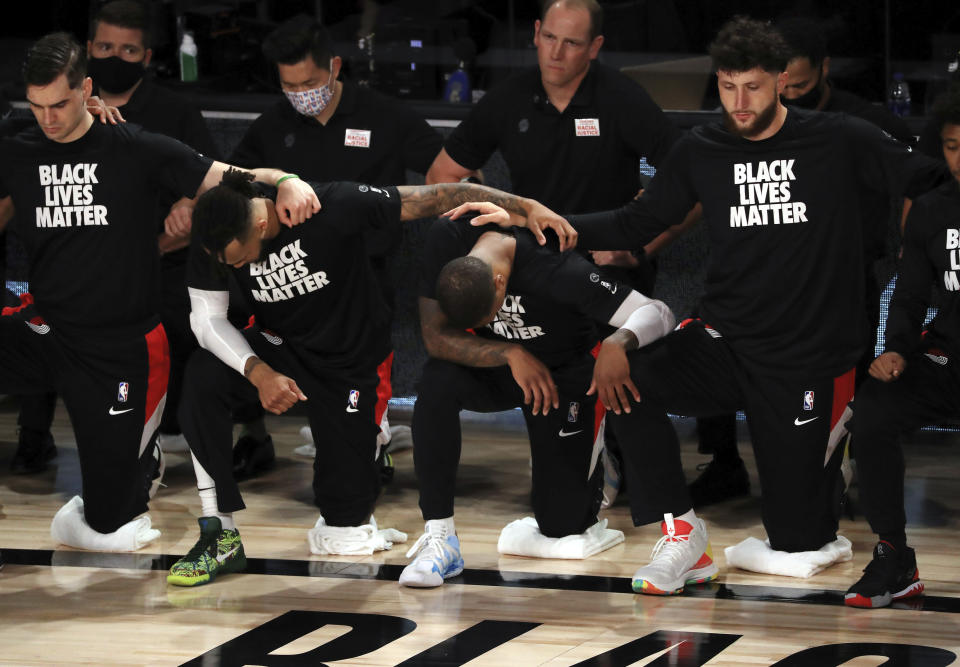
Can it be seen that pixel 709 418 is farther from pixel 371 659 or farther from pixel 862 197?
pixel 371 659

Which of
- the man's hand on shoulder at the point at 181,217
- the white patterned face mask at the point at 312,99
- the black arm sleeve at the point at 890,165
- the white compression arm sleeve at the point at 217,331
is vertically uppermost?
the white patterned face mask at the point at 312,99

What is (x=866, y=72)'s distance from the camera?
7.84m

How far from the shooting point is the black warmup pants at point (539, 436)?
4.06 m

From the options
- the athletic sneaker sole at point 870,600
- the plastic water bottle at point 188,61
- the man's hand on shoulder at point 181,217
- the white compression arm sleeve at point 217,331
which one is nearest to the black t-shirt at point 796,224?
the athletic sneaker sole at point 870,600

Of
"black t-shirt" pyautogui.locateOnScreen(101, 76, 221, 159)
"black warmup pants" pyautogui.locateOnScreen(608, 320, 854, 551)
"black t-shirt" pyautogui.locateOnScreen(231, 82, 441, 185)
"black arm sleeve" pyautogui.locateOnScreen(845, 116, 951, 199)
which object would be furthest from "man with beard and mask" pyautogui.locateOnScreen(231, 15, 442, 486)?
"black arm sleeve" pyautogui.locateOnScreen(845, 116, 951, 199)

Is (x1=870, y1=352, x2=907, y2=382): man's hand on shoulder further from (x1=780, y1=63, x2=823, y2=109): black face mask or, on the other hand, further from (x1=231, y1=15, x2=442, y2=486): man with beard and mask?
(x1=231, y1=15, x2=442, y2=486): man with beard and mask

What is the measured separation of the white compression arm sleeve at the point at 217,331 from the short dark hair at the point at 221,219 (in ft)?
0.74

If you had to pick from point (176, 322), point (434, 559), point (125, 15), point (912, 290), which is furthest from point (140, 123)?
point (912, 290)

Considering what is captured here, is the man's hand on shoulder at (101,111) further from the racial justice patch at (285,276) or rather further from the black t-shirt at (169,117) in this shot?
the racial justice patch at (285,276)

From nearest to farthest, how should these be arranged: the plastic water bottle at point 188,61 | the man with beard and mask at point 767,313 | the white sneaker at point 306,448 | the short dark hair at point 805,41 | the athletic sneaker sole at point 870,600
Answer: the athletic sneaker sole at point 870,600 → the man with beard and mask at point 767,313 → the short dark hair at point 805,41 → the white sneaker at point 306,448 → the plastic water bottle at point 188,61

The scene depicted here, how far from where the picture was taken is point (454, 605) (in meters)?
3.80

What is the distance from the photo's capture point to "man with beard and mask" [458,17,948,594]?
12.9 ft

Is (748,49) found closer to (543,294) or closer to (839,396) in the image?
(543,294)

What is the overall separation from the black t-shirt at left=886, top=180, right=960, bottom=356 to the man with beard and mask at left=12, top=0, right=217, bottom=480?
93.6 inches
